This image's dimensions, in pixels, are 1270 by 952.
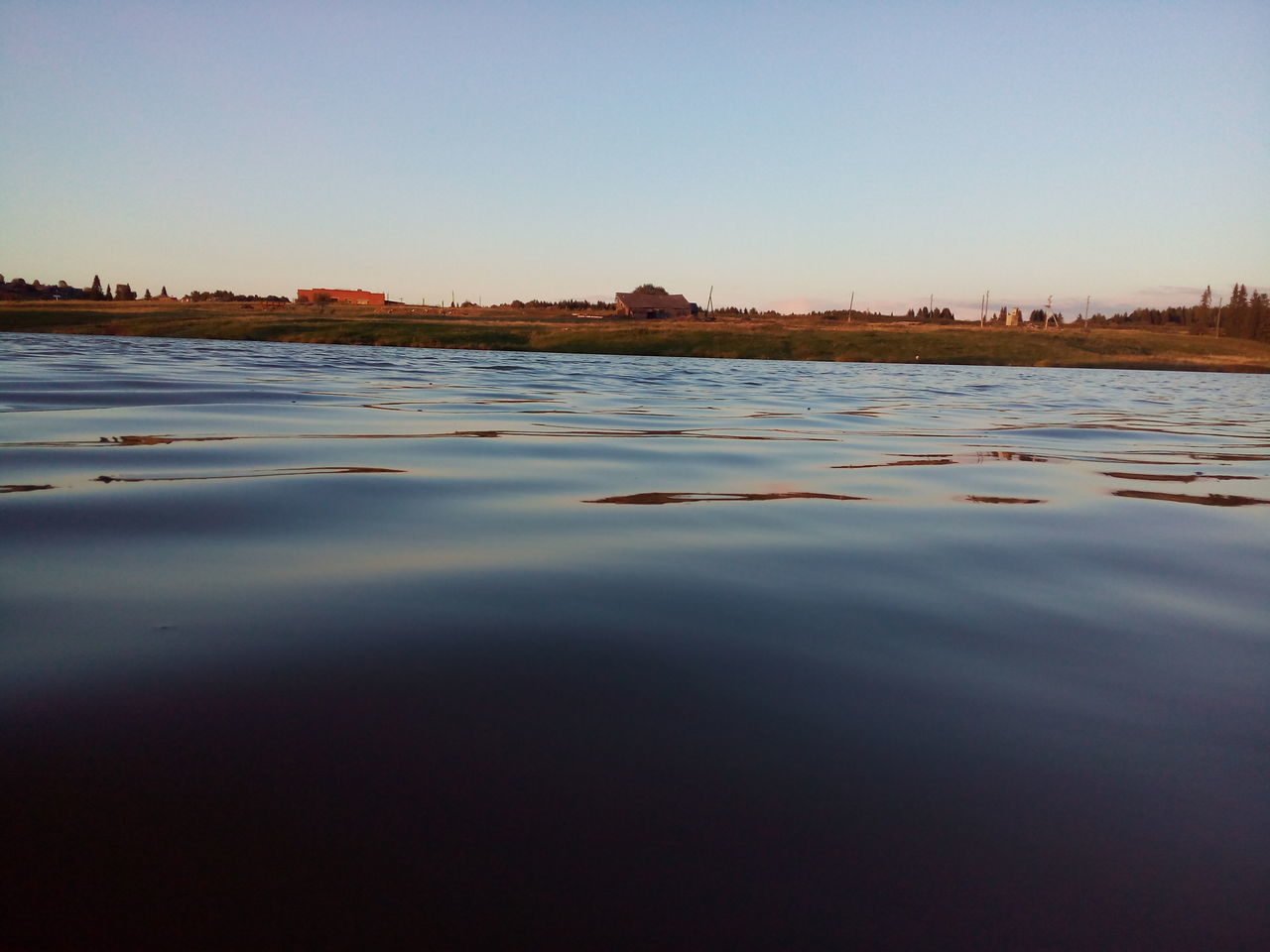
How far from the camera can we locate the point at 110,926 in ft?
5.39

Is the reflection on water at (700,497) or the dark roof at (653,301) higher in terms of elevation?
the dark roof at (653,301)

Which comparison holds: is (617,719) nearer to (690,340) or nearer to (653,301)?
(690,340)

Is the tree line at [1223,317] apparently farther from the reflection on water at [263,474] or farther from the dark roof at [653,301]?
the reflection on water at [263,474]

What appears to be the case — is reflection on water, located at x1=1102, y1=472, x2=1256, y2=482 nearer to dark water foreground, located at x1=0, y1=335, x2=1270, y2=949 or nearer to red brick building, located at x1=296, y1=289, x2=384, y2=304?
dark water foreground, located at x1=0, y1=335, x2=1270, y2=949

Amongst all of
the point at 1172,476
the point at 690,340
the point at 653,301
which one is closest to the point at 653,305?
the point at 653,301

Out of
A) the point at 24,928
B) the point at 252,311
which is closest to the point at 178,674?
the point at 24,928

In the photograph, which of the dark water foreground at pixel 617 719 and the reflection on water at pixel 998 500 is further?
the reflection on water at pixel 998 500

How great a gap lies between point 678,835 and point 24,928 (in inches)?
48.9

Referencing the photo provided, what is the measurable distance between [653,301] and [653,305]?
861 mm

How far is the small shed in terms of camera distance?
8800cm

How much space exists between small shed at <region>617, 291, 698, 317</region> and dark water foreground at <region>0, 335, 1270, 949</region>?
83194mm

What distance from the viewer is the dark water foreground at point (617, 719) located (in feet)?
5.88

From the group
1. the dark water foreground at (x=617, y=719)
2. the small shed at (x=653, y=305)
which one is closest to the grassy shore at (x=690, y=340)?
the small shed at (x=653, y=305)

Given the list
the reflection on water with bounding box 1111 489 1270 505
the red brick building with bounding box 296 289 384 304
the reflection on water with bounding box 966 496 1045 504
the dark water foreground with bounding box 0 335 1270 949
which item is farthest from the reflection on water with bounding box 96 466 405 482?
the red brick building with bounding box 296 289 384 304
